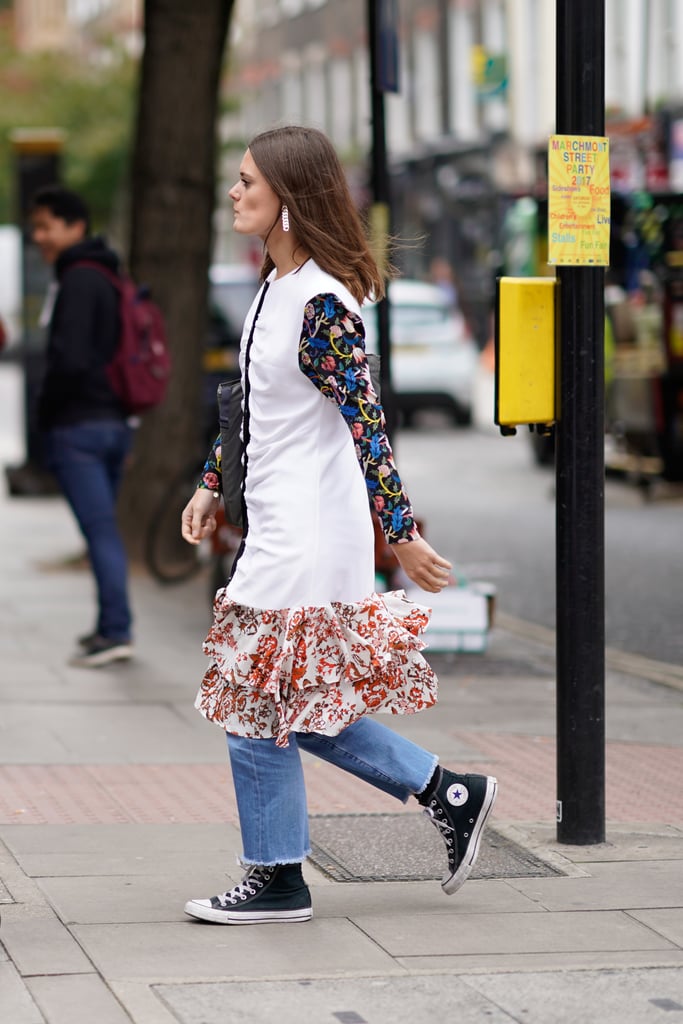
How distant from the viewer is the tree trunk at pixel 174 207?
11.7m

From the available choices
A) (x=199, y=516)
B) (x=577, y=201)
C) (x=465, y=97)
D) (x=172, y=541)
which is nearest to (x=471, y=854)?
(x=199, y=516)

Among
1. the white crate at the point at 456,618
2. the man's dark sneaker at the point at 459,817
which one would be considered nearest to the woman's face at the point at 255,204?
the man's dark sneaker at the point at 459,817

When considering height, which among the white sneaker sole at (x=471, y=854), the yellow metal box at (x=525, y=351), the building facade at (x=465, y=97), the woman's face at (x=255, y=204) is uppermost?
the building facade at (x=465, y=97)

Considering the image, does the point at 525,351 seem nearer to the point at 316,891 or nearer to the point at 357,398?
the point at 357,398

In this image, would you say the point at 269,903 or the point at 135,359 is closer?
the point at 269,903

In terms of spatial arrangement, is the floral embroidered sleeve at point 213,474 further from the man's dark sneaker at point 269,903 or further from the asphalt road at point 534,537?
the asphalt road at point 534,537

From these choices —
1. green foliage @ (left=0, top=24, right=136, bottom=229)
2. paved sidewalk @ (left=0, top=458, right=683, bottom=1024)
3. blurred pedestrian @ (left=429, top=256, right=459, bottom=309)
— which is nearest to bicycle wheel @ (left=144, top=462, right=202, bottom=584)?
paved sidewalk @ (left=0, top=458, right=683, bottom=1024)

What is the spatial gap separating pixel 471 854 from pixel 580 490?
1.06 metres

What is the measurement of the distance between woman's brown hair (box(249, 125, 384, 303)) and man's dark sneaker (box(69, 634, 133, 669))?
4.27 m

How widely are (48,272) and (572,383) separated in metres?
11.6

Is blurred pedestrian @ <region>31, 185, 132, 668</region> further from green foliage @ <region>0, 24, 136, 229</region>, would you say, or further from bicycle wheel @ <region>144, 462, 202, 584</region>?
green foliage @ <region>0, 24, 136, 229</region>

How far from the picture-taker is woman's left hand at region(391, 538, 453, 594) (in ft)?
14.6

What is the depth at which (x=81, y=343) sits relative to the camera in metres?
8.60

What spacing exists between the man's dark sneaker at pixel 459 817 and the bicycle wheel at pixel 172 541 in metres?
6.68
